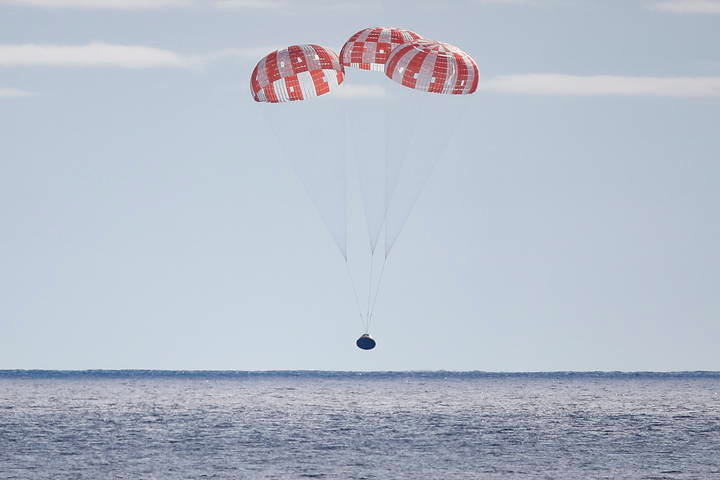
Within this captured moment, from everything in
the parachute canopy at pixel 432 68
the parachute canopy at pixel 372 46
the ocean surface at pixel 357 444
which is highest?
the parachute canopy at pixel 372 46

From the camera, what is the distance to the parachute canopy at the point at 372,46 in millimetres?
37125

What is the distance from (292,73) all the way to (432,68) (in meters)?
4.58

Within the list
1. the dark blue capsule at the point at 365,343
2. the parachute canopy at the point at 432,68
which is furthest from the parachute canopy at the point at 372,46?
the dark blue capsule at the point at 365,343

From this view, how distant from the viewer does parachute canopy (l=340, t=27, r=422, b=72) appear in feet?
122

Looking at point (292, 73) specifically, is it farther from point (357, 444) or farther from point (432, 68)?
point (357, 444)

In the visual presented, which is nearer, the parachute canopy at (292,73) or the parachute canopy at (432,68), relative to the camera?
the parachute canopy at (432,68)

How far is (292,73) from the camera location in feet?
124

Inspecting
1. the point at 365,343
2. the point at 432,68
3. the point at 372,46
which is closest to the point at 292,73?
the point at 372,46

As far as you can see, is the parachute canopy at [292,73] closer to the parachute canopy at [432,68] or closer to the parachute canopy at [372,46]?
the parachute canopy at [372,46]

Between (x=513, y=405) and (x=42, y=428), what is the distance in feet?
141

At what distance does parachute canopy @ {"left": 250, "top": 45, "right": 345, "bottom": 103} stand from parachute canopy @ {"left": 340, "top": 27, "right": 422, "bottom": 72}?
2.92ft

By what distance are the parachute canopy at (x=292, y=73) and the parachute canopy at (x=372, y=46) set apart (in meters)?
0.89

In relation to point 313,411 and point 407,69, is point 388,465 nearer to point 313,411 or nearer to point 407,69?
point 407,69

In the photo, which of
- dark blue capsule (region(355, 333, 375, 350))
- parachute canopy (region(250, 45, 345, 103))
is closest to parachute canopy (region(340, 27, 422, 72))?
parachute canopy (region(250, 45, 345, 103))
